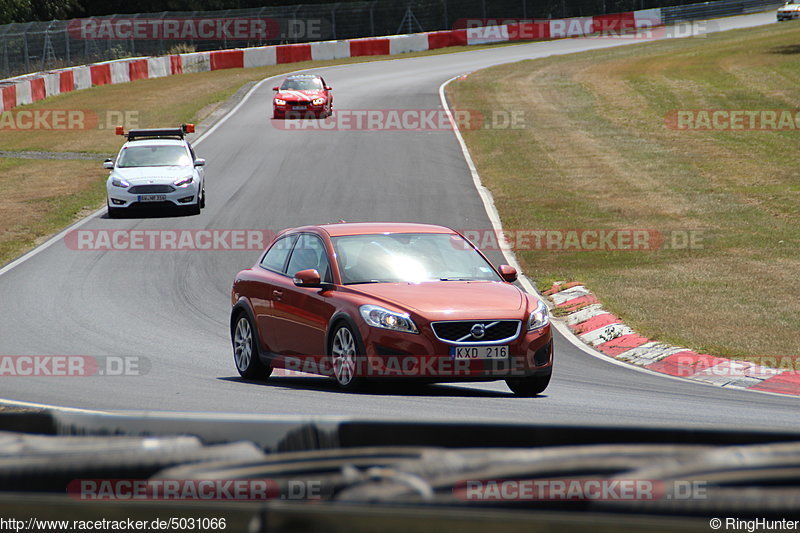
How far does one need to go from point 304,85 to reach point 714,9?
40889 millimetres

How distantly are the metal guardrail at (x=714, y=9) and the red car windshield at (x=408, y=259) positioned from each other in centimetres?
6185

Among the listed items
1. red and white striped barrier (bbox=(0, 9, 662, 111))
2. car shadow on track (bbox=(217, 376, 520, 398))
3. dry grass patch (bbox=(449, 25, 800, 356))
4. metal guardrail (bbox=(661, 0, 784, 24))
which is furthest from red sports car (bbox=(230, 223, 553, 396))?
metal guardrail (bbox=(661, 0, 784, 24))

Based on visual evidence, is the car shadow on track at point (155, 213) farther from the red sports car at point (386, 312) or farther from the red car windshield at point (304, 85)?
the red car windshield at point (304, 85)

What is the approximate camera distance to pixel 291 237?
11.7 meters

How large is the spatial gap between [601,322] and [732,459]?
11.3 meters

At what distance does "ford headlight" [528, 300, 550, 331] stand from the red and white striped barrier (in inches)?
1432

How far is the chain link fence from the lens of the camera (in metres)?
52.8

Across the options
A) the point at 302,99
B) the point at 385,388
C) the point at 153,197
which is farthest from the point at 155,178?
the point at 302,99

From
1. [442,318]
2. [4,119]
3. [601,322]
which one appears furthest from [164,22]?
[442,318]

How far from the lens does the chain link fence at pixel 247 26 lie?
5275 cm

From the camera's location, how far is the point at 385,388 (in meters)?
10.4

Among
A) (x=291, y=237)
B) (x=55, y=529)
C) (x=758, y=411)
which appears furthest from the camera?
Result: (x=291, y=237)

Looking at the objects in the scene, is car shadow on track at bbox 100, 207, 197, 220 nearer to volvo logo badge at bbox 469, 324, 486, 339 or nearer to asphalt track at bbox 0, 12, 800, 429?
asphalt track at bbox 0, 12, 800, 429

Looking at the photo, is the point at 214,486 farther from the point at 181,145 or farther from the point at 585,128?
the point at 585,128
